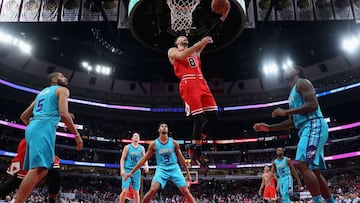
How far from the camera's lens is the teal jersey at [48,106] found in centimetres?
534

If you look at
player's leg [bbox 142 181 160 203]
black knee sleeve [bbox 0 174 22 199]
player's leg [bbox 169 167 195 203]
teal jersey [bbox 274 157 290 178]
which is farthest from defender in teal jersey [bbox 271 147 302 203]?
black knee sleeve [bbox 0 174 22 199]

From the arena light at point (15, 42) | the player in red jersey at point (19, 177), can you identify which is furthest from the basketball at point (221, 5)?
the arena light at point (15, 42)

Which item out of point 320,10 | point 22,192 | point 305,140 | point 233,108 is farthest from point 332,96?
point 22,192

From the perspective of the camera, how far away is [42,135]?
5086 millimetres

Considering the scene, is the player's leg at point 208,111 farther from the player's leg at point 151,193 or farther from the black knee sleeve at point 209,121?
the player's leg at point 151,193

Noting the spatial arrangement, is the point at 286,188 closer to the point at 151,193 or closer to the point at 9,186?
the point at 151,193

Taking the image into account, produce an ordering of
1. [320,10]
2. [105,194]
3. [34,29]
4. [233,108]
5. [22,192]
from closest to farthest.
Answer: [22,192] < [320,10] < [34,29] < [105,194] < [233,108]

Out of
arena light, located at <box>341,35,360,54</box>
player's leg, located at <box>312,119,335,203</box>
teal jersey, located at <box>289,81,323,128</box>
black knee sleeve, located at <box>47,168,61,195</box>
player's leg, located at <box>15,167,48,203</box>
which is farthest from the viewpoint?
arena light, located at <box>341,35,360,54</box>

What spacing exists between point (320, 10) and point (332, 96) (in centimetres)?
2205

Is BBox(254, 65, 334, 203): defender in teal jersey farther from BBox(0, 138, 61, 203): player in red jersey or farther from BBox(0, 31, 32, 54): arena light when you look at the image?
BBox(0, 31, 32, 54): arena light

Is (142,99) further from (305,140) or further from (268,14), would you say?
(305,140)

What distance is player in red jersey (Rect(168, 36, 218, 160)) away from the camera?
5.66 meters

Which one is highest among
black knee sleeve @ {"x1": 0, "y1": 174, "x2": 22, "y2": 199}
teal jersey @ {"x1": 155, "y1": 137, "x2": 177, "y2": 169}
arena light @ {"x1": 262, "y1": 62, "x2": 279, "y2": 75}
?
arena light @ {"x1": 262, "y1": 62, "x2": 279, "y2": 75}

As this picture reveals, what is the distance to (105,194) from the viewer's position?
34.1m
